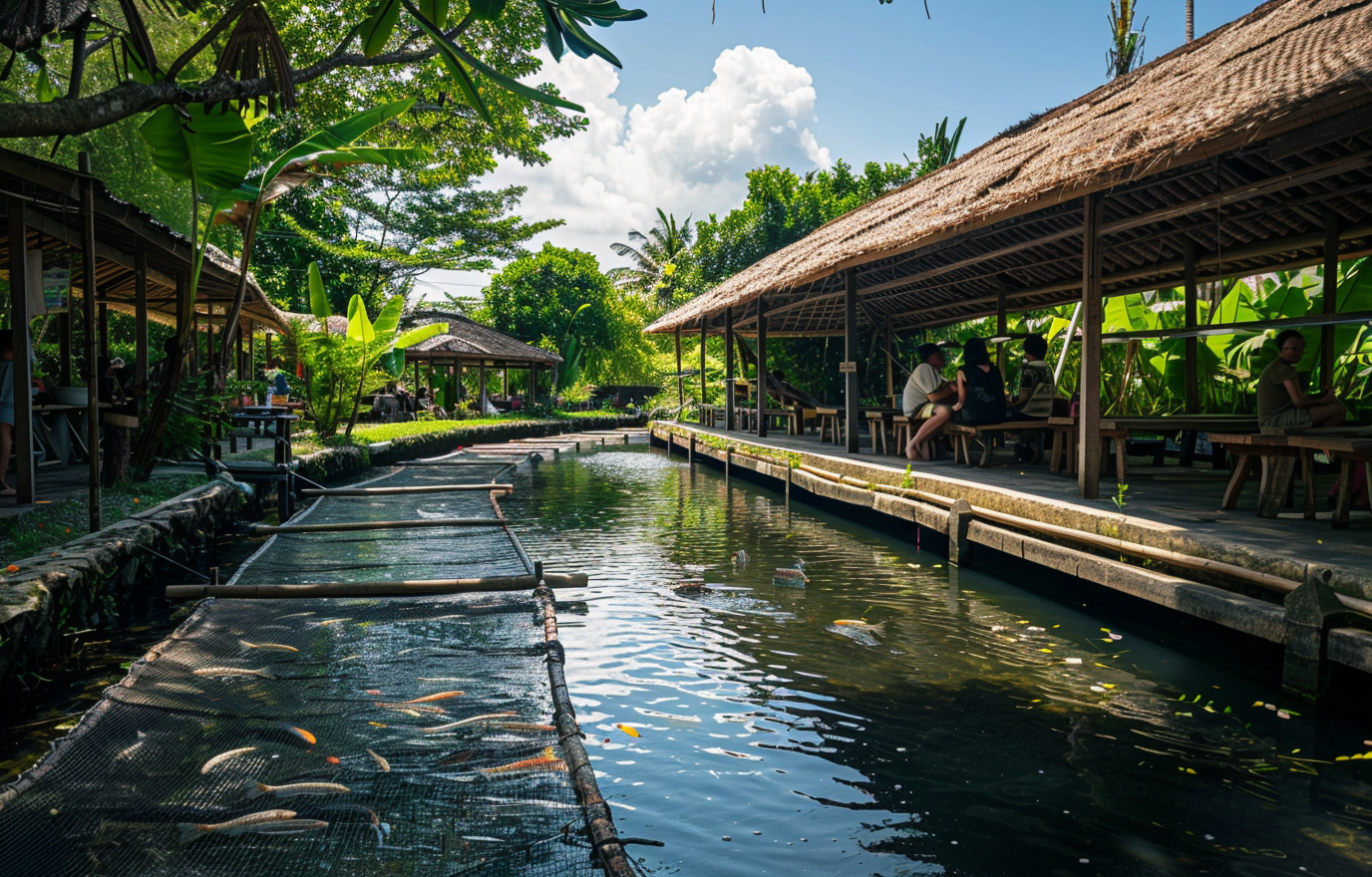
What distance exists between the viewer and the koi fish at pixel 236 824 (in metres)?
2.30

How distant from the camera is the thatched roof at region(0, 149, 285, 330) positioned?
5641 millimetres

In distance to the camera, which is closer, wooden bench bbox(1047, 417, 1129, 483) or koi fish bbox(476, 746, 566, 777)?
koi fish bbox(476, 746, 566, 777)

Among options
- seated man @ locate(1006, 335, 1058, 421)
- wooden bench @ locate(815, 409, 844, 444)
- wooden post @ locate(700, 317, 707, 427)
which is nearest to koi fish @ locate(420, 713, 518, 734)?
seated man @ locate(1006, 335, 1058, 421)

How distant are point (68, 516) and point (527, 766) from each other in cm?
473

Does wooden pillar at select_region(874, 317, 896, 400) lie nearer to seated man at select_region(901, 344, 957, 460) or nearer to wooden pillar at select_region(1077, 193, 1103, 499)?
seated man at select_region(901, 344, 957, 460)

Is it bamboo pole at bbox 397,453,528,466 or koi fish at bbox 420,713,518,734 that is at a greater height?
bamboo pole at bbox 397,453,528,466

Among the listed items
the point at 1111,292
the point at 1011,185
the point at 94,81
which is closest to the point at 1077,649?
the point at 1011,185

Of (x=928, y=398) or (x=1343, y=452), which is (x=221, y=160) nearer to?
(x=928, y=398)

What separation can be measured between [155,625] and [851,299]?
807 cm

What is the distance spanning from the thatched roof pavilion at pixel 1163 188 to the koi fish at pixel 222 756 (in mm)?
5221

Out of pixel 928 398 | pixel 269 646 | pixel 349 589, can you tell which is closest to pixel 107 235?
pixel 349 589

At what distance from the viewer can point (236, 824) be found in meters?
2.34

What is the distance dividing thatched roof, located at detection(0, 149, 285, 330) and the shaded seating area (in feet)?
0.03

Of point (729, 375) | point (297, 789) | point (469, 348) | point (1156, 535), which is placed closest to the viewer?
point (297, 789)
